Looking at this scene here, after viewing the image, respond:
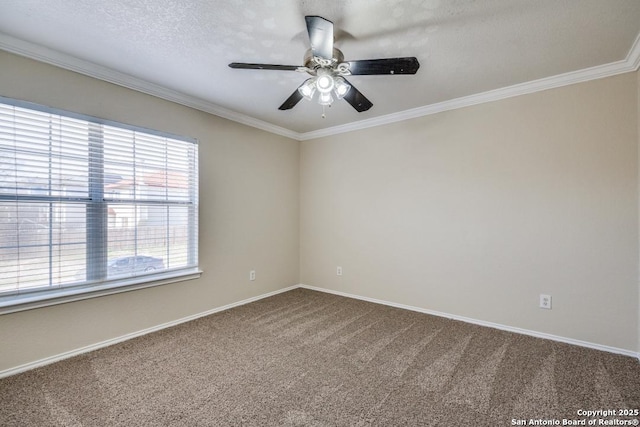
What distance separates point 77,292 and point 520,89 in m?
4.30

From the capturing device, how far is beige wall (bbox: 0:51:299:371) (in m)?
2.15

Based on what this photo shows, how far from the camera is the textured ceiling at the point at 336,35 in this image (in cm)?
171

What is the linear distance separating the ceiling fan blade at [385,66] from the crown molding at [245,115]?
1635 mm

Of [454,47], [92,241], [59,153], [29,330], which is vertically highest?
[454,47]

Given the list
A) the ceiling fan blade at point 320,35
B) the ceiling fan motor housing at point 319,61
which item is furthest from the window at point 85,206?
the ceiling fan blade at point 320,35

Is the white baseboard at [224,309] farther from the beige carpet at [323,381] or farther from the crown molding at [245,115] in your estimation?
the crown molding at [245,115]

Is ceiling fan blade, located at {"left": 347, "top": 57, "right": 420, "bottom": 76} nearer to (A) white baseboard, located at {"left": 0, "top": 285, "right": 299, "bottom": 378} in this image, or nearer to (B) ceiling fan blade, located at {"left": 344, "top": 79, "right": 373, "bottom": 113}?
(B) ceiling fan blade, located at {"left": 344, "top": 79, "right": 373, "bottom": 113}

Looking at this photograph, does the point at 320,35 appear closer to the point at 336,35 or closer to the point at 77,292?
the point at 336,35

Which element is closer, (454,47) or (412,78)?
(454,47)

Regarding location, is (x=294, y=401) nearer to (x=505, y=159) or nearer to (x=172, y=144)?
(x=172, y=144)

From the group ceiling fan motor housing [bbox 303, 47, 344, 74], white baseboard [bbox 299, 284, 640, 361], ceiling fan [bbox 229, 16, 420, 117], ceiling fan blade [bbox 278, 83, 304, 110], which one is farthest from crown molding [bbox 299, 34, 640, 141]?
white baseboard [bbox 299, 284, 640, 361]

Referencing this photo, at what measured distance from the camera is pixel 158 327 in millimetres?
2846

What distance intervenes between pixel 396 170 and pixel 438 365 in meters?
2.18

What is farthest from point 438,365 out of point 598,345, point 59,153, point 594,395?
point 59,153
